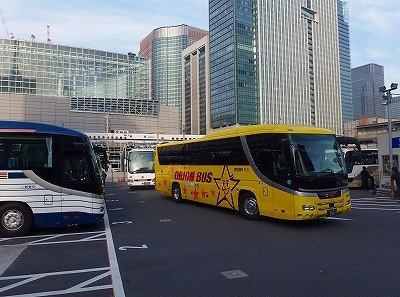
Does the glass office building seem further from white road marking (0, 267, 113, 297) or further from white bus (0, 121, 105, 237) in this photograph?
white road marking (0, 267, 113, 297)

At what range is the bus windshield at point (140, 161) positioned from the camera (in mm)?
25297

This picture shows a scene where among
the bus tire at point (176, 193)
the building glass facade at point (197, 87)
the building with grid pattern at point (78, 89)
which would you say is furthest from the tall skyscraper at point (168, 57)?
the bus tire at point (176, 193)

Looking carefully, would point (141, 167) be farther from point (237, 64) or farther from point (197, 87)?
point (197, 87)

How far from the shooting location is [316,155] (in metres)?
10.5

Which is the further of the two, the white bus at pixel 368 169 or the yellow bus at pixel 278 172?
the white bus at pixel 368 169

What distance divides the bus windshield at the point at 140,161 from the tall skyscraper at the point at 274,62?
108 metres

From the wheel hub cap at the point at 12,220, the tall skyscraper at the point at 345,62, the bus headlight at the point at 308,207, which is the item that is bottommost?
the wheel hub cap at the point at 12,220

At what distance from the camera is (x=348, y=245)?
27.2 ft

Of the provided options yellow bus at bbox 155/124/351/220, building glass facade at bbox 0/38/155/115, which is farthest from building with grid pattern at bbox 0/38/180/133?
yellow bus at bbox 155/124/351/220

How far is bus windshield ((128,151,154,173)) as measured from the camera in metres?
25.3

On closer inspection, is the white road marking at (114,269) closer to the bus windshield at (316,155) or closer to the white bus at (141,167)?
the bus windshield at (316,155)

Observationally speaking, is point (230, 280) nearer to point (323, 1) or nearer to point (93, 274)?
point (93, 274)

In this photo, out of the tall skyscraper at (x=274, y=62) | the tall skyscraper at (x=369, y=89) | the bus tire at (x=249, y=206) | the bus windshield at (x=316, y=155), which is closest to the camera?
the bus windshield at (x=316, y=155)

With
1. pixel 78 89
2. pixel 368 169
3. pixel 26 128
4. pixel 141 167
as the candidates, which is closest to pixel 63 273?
pixel 26 128
